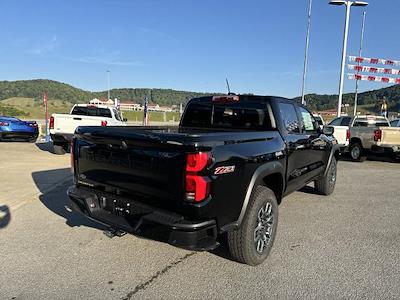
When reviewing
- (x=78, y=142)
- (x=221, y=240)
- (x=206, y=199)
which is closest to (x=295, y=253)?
(x=221, y=240)

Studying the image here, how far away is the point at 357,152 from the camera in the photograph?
14.0 m

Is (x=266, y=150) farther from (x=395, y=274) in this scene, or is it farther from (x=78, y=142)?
(x=78, y=142)

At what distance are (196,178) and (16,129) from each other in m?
14.4

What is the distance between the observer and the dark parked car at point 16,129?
15.3m

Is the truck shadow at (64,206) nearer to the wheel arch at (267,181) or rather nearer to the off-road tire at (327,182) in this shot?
the wheel arch at (267,181)

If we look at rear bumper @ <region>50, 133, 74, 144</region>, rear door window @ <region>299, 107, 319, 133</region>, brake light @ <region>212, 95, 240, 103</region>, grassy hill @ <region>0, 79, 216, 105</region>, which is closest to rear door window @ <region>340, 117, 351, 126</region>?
rear door window @ <region>299, 107, 319, 133</region>

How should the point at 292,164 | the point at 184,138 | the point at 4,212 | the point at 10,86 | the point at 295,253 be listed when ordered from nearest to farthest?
the point at 184,138 < the point at 295,253 < the point at 292,164 < the point at 4,212 < the point at 10,86

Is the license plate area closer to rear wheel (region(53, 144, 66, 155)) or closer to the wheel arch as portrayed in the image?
the wheel arch

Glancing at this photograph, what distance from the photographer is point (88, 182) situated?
4195 millimetres

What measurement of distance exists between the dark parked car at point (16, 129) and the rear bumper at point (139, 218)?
12762 millimetres

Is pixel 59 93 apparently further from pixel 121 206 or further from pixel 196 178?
pixel 196 178

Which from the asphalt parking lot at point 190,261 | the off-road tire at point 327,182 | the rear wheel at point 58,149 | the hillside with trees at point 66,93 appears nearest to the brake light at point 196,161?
the asphalt parking lot at point 190,261

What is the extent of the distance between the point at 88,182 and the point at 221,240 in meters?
1.71

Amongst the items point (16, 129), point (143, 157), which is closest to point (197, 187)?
point (143, 157)
